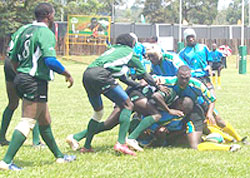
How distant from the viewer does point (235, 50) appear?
188 ft

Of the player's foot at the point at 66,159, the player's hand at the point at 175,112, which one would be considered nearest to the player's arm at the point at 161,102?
the player's hand at the point at 175,112

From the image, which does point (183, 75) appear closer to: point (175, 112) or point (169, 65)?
point (175, 112)

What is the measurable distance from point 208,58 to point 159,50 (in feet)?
8.91

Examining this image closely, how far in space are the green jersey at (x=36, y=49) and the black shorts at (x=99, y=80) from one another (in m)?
0.91

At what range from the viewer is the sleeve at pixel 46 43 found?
5699 millimetres

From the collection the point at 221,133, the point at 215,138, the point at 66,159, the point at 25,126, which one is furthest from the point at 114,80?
the point at 221,133

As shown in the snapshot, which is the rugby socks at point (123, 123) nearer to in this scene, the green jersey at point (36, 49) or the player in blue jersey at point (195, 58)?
the green jersey at point (36, 49)

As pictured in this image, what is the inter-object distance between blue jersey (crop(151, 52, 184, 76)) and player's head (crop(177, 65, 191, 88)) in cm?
53

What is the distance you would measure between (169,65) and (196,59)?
2223 mm

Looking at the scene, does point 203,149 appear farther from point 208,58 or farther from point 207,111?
point 208,58

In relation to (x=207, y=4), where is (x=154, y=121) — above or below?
below

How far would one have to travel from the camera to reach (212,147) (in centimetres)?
734

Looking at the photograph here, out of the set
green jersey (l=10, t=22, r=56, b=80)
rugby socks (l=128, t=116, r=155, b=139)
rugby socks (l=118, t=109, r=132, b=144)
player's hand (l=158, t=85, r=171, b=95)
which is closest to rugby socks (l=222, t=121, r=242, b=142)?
player's hand (l=158, t=85, r=171, b=95)

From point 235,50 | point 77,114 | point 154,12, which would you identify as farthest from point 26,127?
point 154,12
